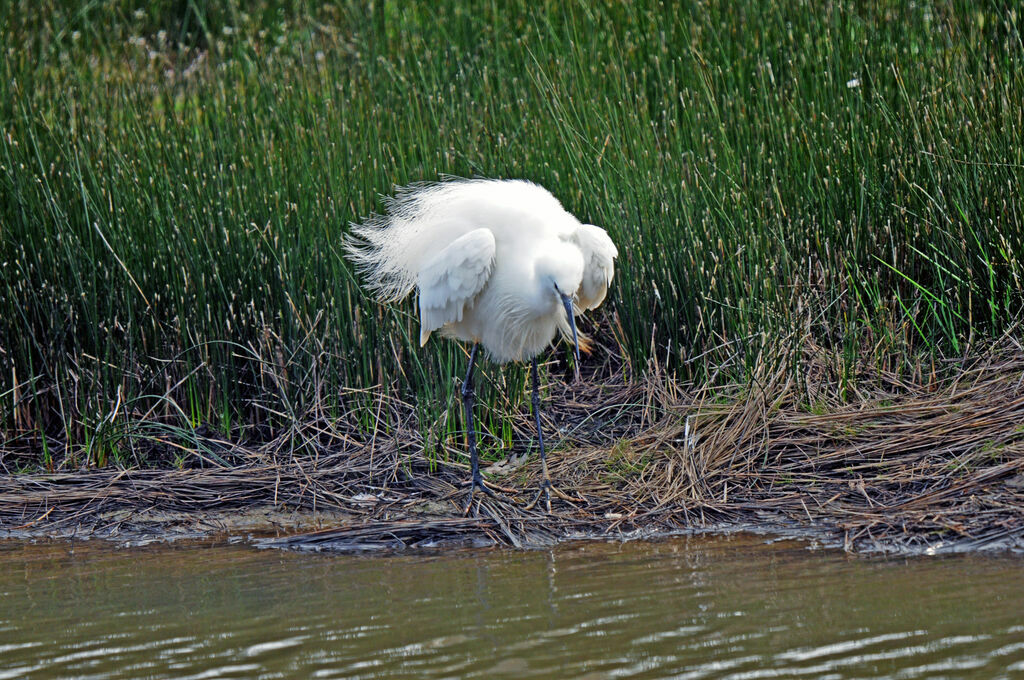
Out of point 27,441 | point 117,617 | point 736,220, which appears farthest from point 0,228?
point 736,220

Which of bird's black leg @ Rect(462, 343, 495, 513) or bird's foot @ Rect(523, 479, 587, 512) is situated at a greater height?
bird's black leg @ Rect(462, 343, 495, 513)

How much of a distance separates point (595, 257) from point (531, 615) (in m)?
1.75

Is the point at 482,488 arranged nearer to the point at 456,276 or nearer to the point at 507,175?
the point at 456,276

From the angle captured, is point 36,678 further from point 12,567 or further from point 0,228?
point 0,228

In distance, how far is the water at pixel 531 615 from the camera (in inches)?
92.6

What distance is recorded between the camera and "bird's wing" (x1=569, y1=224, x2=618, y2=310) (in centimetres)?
412

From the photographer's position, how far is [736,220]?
4715mm

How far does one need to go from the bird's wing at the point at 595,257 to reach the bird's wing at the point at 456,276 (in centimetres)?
35

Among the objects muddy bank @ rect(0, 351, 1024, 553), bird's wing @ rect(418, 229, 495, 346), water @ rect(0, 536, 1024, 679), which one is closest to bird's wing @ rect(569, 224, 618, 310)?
bird's wing @ rect(418, 229, 495, 346)

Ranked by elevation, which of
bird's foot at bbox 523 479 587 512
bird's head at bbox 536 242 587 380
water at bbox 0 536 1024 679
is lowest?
bird's foot at bbox 523 479 587 512

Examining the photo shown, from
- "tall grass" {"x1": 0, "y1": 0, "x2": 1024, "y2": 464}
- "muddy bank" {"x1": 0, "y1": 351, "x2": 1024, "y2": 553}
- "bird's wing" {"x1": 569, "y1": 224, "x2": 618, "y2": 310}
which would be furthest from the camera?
"tall grass" {"x1": 0, "y1": 0, "x2": 1024, "y2": 464}

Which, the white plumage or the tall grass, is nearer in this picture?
the white plumage

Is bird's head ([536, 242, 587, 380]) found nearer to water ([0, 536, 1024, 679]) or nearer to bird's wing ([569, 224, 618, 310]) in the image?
bird's wing ([569, 224, 618, 310])

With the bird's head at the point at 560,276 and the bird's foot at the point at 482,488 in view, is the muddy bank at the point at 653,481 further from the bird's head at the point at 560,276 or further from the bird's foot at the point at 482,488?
the bird's head at the point at 560,276
